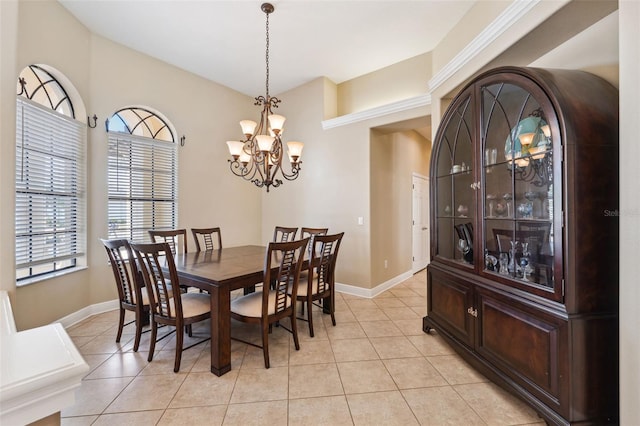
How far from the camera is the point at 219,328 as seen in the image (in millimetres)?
2078

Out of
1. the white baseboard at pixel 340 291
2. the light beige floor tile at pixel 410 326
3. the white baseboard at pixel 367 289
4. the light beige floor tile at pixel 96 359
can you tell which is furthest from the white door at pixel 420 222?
the light beige floor tile at pixel 96 359

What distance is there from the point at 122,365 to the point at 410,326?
108 inches

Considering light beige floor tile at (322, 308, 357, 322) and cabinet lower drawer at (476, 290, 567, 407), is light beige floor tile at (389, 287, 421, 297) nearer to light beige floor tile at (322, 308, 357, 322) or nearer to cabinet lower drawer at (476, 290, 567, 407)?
light beige floor tile at (322, 308, 357, 322)

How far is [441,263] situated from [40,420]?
104 inches

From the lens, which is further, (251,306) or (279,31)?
(279,31)

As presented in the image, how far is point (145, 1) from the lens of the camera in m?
2.77

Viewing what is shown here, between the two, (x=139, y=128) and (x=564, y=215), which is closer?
(x=564, y=215)

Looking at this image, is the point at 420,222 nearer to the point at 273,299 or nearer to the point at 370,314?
the point at 370,314

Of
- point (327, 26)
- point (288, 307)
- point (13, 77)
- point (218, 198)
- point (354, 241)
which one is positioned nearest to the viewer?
point (13, 77)

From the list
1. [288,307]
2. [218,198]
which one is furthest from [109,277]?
[288,307]

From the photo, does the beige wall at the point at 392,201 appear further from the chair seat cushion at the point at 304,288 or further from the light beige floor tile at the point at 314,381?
the light beige floor tile at the point at 314,381

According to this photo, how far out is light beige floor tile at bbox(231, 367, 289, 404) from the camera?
1861 millimetres

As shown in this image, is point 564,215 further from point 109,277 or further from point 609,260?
point 109,277

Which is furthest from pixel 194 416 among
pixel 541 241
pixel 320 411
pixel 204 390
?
pixel 541 241
